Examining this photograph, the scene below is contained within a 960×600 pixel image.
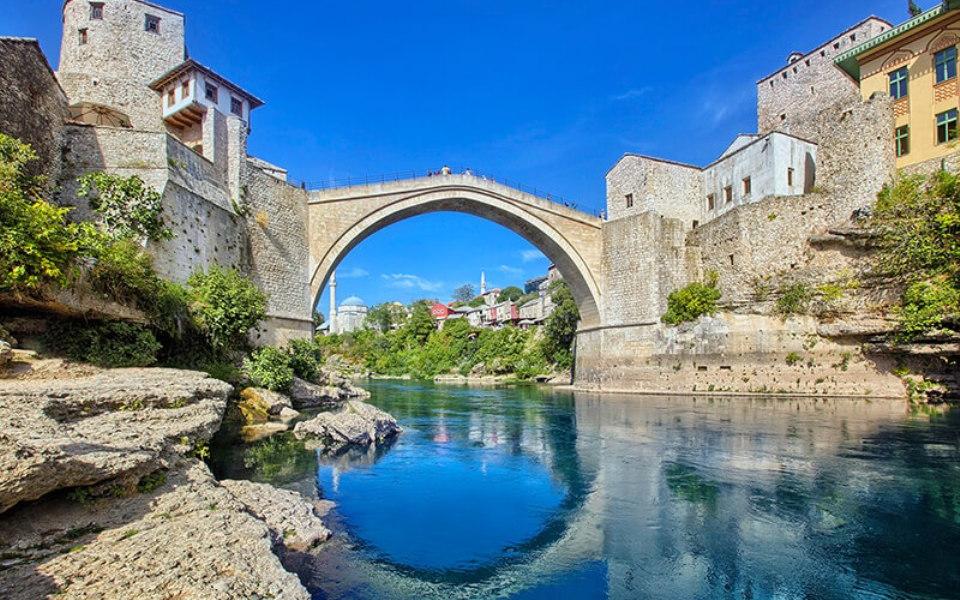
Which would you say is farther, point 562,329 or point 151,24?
point 562,329

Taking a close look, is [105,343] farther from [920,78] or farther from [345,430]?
[920,78]

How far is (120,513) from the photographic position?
3764 mm

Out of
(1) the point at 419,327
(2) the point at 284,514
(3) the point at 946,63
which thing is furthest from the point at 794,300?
(1) the point at 419,327

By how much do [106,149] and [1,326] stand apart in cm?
743

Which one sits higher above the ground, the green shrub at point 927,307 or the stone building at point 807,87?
the stone building at point 807,87

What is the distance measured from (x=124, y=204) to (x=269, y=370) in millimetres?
5131

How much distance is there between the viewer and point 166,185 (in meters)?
12.8

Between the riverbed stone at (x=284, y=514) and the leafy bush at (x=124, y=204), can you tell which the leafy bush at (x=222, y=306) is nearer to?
the leafy bush at (x=124, y=204)

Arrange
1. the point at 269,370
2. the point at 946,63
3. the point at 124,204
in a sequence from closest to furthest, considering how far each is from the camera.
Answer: the point at 124,204 → the point at 269,370 → the point at 946,63

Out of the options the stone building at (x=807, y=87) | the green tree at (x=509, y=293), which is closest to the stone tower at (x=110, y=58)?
the stone building at (x=807, y=87)

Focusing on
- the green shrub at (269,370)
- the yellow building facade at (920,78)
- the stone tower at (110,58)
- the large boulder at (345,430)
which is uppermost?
the stone tower at (110,58)

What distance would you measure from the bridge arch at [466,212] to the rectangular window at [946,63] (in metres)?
12.5

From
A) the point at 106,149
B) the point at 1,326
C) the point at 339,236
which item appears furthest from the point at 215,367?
the point at 339,236

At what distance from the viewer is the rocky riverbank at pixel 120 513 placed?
115 inches
